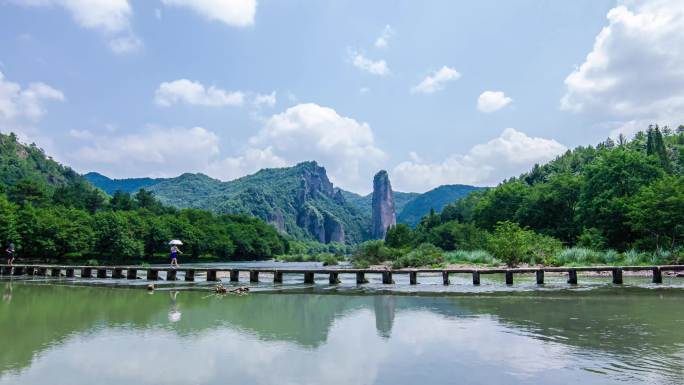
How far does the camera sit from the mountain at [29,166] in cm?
13225

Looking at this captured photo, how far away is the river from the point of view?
870cm

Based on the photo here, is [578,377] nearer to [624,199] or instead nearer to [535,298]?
[535,298]

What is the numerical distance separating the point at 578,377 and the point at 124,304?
679 inches

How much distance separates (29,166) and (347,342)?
162297 millimetres

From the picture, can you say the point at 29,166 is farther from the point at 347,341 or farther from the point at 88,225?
the point at 347,341

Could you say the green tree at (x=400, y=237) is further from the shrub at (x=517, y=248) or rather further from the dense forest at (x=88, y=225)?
the shrub at (x=517, y=248)

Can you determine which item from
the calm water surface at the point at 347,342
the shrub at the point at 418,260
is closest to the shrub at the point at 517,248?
the shrub at the point at 418,260

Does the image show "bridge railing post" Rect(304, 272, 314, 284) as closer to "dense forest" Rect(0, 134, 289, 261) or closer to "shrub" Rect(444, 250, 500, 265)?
"shrub" Rect(444, 250, 500, 265)

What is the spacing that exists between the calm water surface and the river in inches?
1.5

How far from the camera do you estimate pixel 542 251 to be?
44438 mm

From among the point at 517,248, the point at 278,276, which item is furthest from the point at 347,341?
the point at 517,248

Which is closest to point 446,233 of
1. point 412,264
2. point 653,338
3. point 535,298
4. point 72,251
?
point 412,264

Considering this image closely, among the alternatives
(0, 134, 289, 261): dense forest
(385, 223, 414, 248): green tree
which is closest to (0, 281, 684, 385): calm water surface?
(0, 134, 289, 261): dense forest

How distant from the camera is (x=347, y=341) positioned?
11.9 metres
